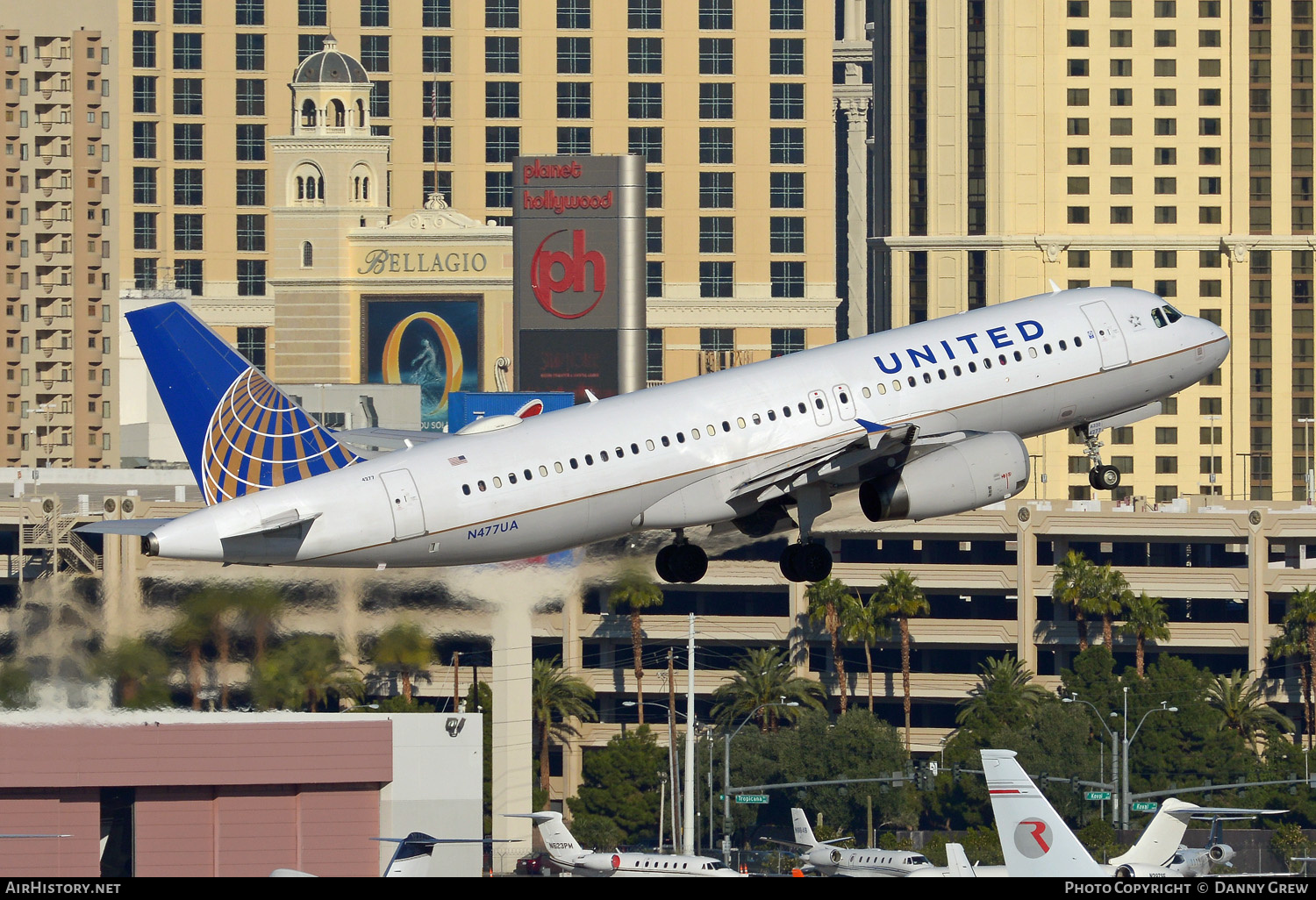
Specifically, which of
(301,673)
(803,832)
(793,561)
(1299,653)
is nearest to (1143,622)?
(1299,653)

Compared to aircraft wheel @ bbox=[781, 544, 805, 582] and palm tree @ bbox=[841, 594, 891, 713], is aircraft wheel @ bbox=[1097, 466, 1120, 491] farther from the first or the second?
palm tree @ bbox=[841, 594, 891, 713]

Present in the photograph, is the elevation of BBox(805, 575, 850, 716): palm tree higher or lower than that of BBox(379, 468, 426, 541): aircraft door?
lower

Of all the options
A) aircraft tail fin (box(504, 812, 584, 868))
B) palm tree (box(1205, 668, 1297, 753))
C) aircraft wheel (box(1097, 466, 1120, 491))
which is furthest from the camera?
palm tree (box(1205, 668, 1297, 753))

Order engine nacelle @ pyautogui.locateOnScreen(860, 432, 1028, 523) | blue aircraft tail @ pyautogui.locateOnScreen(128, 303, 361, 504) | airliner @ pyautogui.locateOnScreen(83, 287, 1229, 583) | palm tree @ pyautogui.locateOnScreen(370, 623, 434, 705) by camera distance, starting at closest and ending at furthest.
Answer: airliner @ pyautogui.locateOnScreen(83, 287, 1229, 583) → blue aircraft tail @ pyautogui.locateOnScreen(128, 303, 361, 504) → engine nacelle @ pyautogui.locateOnScreen(860, 432, 1028, 523) → palm tree @ pyautogui.locateOnScreen(370, 623, 434, 705)

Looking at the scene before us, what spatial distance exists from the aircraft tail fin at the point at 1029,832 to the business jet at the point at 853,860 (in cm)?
2453

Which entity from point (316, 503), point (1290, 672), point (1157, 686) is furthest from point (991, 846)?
point (316, 503)

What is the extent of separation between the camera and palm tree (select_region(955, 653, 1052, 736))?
14638 cm

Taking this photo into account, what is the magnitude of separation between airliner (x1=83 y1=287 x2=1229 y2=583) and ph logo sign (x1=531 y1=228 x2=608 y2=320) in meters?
129

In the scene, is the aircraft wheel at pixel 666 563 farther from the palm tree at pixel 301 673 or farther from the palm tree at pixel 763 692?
the palm tree at pixel 763 692

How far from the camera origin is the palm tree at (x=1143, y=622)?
154750mm

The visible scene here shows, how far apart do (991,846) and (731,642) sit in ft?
118

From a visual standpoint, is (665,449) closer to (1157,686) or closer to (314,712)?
(314,712)

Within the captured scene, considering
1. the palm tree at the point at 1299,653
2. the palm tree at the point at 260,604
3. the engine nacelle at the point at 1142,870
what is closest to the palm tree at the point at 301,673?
the palm tree at the point at 260,604

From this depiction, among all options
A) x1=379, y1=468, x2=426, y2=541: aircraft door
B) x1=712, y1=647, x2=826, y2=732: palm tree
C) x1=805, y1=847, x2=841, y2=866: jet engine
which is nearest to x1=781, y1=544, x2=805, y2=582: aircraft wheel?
x1=379, y1=468, x2=426, y2=541: aircraft door
